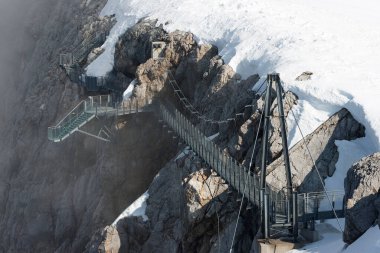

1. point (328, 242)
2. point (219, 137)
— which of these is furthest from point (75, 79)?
point (328, 242)

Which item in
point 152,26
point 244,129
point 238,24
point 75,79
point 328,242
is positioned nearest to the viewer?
point 328,242

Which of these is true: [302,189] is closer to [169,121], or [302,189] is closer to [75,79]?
[169,121]

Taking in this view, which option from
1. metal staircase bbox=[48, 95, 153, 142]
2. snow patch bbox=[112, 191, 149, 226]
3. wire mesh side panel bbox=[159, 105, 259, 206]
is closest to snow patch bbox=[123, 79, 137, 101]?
metal staircase bbox=[48, 95, 153, 142]

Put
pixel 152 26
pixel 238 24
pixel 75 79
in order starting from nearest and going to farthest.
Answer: pixel 238 24
pixel 152 26
pixel 75 79

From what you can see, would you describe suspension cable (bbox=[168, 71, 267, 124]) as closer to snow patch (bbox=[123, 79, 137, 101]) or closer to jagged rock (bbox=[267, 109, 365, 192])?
snow patch (bbox=[123, 79, 137, 101])

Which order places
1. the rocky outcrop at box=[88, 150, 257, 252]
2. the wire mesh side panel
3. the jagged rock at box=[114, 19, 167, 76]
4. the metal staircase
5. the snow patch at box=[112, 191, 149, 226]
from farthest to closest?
the jagged rock at box=[114, 19, 167, 76], the metal staircase, the snow patch at box=[112, 191, 149, 226], the rocky outcrop at box=[88, 150, 257, 252], the wire mesh side panel

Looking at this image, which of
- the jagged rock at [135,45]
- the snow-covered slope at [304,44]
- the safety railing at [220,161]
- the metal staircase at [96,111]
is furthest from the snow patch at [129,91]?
the safety railing at [220,161]
